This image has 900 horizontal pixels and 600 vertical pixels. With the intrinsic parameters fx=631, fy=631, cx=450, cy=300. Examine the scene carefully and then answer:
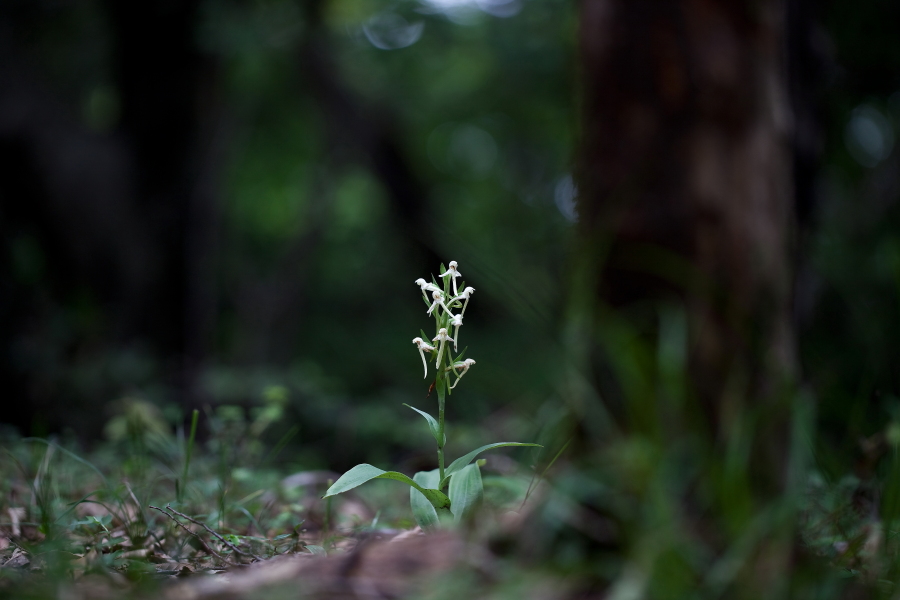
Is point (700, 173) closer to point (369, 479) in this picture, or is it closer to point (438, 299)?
point (438, 299)

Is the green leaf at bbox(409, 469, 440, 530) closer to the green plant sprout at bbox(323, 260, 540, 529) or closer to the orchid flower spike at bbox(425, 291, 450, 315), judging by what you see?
the green plant sprout at bbox(323, 260, 540, 529)

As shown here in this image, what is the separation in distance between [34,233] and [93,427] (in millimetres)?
2101

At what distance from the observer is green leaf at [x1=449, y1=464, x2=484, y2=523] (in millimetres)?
1317

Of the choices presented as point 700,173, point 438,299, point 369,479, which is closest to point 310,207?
point 700,173

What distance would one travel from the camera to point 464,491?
1331 mm

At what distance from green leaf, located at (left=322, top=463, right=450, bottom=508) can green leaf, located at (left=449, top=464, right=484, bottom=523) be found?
0.03 m

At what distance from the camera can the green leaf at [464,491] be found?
1.32m

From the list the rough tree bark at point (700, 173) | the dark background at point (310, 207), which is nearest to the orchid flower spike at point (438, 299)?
the dark background at point (310, 207)

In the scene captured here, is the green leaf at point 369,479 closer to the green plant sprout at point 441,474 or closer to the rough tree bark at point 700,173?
the green plant sprout at point 441,474

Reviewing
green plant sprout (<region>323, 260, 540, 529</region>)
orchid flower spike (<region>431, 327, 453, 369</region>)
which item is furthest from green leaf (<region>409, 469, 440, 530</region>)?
orchid flower spike (<region>431, 327, 453, 369</region>)

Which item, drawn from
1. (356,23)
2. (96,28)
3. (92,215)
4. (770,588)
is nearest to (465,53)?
(356,23)

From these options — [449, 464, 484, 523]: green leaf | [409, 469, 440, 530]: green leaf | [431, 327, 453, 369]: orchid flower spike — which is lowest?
[409, 469, 440, 530]: green leaf

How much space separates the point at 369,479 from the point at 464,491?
209mm

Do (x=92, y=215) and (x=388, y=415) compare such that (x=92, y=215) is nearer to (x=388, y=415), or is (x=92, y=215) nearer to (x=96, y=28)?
(x=96, y=28)
